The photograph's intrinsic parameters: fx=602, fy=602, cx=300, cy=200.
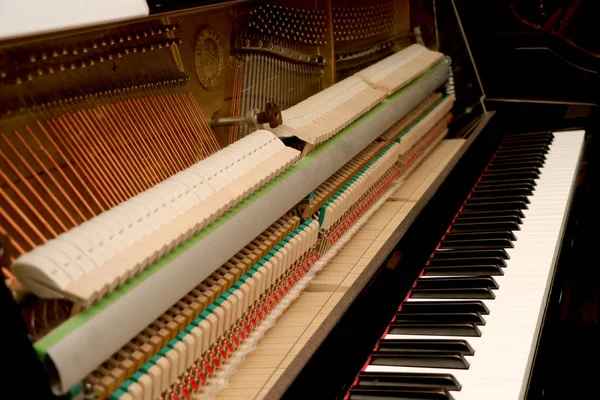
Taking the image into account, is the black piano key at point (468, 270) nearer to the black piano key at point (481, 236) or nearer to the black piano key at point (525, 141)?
the black piano key at point (481, 236)

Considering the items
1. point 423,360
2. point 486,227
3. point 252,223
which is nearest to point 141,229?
point 252,223

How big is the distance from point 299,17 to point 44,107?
Answer: 1321mm

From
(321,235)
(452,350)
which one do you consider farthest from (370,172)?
(452,350)

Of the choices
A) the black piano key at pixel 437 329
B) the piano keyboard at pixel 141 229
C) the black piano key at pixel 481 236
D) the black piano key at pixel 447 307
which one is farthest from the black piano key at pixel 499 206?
the piano keyboard at pixel 141 229

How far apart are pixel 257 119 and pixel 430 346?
0.90 meters

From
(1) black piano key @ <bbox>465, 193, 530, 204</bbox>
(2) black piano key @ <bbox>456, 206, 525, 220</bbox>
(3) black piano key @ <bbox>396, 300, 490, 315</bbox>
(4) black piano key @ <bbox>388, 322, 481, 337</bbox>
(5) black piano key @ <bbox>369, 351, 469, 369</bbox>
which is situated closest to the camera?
(5) black piano key @ <bbox>369, 351, 469, 369</bbox>

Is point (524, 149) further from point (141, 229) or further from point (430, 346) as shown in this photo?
point (141, 229)

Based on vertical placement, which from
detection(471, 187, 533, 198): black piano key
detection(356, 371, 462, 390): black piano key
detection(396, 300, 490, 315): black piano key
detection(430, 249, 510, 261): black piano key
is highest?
detection(356, 371, 462, 390): black piano key

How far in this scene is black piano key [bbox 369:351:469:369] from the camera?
6.02 feet

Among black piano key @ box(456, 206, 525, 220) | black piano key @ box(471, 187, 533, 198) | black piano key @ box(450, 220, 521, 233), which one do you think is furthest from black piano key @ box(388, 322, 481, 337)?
black piano key @ box(471, 187, 533, 198)

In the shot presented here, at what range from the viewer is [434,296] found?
2.21 m

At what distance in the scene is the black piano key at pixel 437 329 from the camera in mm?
1989

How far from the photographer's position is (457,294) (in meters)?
2.21

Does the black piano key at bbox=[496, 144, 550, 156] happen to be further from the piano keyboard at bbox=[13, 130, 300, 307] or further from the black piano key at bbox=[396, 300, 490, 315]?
the piano keyboard at bbox=[13, 130, 300, 307]
